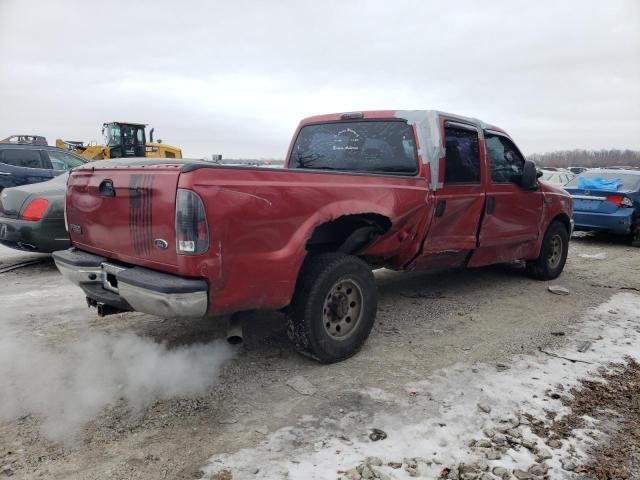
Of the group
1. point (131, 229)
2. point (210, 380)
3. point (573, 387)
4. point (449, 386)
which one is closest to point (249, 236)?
point (131, 229)

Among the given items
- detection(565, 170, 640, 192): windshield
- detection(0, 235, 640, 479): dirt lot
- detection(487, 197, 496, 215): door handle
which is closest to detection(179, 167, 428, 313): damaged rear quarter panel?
detection(0, 235, 640, 479): dirt lot

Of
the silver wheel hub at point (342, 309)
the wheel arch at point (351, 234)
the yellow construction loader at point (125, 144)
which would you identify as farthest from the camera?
the yellow construction loader at point (125, 144)

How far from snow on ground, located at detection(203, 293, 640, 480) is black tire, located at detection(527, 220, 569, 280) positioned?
96.8 inches

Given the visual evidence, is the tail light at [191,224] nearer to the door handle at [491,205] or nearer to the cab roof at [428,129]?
the cab roof at [428,129]

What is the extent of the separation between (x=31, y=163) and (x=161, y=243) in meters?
8.60

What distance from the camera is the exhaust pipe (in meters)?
3.34

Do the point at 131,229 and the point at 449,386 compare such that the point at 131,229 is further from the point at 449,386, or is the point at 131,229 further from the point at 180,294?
the point at 449,386

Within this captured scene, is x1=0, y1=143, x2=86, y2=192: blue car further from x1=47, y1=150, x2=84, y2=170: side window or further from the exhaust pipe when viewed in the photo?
the exhaust pipe

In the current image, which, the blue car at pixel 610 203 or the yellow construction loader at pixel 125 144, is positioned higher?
the yellow construction loader at pixel 125 144

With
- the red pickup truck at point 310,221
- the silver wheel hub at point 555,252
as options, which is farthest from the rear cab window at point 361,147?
the silver wheel hub at point 555,252

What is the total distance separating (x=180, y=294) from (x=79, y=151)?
1999cm

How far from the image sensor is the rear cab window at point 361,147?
174 inches

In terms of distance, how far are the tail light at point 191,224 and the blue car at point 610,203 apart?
9.10 metres

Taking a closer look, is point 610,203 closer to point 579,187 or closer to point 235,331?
point 579,187
